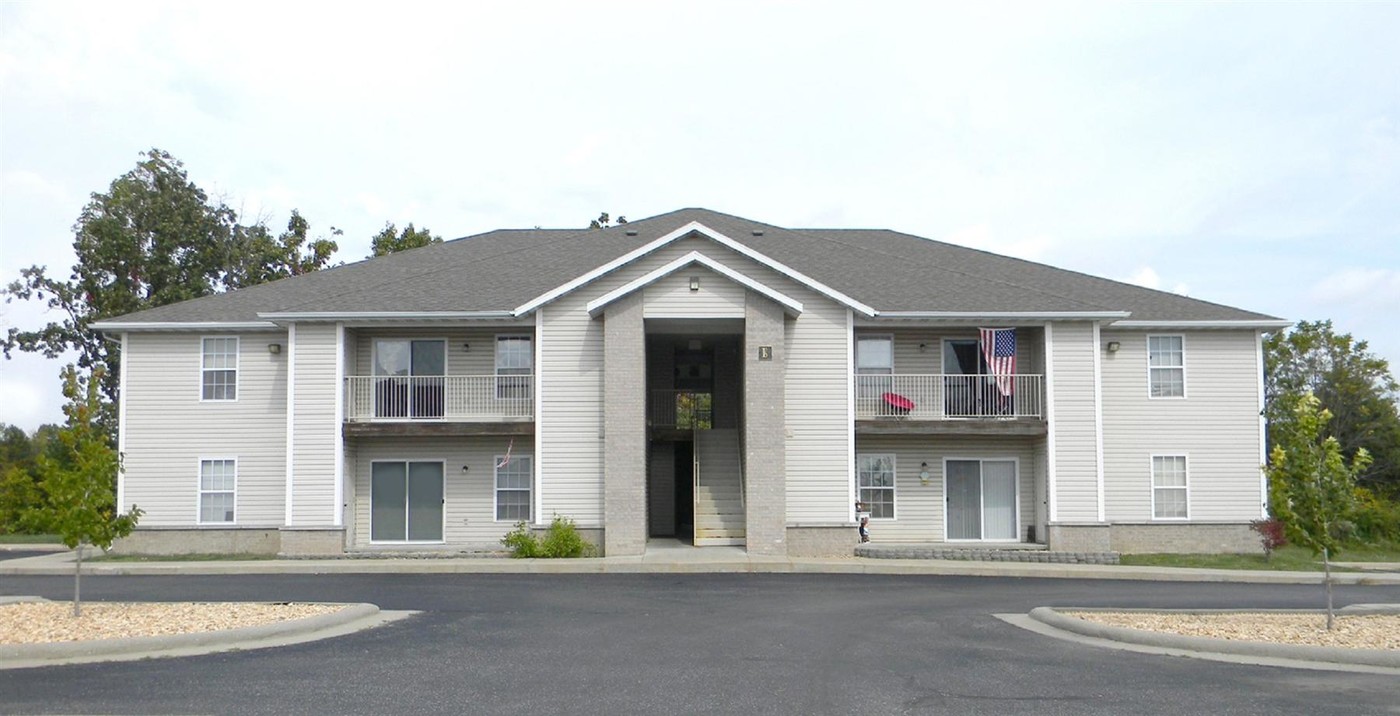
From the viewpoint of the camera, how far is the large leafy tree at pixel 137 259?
40.2 m

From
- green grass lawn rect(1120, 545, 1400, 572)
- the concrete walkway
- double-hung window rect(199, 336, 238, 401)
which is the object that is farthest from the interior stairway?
double-hung window rect(199, 336, 238, 401)

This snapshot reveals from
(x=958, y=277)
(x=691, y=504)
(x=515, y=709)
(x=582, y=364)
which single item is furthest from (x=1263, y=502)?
(x=515, y=709)

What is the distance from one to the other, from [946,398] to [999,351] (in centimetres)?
186

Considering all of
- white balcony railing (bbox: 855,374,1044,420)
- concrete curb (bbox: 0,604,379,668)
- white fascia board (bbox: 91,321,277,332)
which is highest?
white fascia board (bbox: 91,321,277,332)

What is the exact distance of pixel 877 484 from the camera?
27.2 m

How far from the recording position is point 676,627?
14.4 meters

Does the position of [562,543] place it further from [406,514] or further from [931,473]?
[931,473]

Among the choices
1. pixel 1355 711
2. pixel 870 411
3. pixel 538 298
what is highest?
pixel 538 298

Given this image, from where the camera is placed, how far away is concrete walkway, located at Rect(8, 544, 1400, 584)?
22281mm

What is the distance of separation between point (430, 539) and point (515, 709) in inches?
692

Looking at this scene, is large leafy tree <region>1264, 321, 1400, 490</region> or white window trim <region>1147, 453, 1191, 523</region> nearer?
white window trim <region>1147, 453, 1191, 523</region>

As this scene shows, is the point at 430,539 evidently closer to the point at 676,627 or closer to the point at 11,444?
the point at 676,627

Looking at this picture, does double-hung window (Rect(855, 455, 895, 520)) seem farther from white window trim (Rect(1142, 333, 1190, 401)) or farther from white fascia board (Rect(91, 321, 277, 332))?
white fascia board (Rect(91, 321, 277, 332))

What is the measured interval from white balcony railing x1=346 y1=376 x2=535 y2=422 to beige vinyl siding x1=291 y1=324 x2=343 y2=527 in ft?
2.66
